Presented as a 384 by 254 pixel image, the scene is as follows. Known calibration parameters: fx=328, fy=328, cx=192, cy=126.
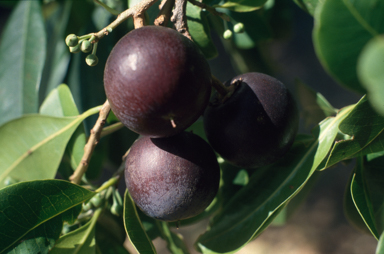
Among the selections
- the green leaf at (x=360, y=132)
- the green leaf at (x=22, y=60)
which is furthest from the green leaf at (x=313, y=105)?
the green leaf at (x=22, y=60)

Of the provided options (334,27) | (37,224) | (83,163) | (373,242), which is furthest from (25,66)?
(373,242)

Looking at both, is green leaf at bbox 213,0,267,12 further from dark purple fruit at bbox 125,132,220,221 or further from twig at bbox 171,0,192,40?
dark purple fruit at bbox 125,132,220,221

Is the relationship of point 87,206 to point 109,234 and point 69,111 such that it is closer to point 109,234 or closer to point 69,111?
point 109,234

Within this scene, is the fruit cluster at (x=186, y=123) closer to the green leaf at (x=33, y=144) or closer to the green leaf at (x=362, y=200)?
the green leaf at (x=362, y=200)

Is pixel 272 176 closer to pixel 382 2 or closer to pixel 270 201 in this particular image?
pixel 270 201

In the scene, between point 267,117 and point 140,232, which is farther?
point 140,232

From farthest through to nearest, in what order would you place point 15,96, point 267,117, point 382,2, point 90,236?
point 15,96 → point 90,236 → point 267,117 → point 382,2

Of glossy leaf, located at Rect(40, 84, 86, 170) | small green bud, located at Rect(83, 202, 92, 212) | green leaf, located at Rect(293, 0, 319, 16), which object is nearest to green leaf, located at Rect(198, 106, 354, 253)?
green leaf, located at Rect(293, 0, 319, 16)
